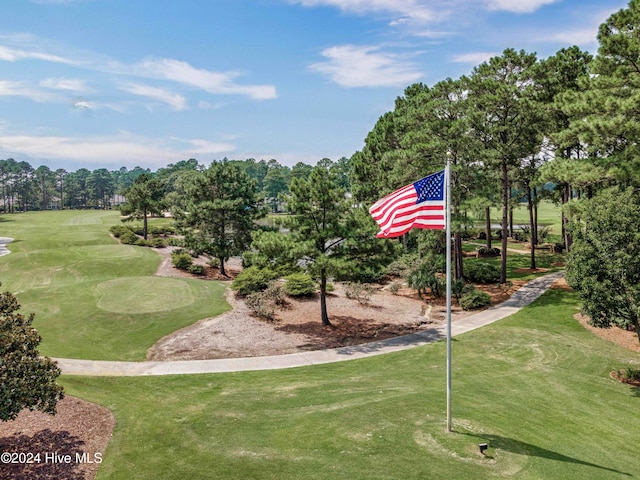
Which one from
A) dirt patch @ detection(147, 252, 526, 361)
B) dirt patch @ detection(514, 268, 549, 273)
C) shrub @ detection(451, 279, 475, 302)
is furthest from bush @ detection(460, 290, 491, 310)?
dirt patch @ detection(514, 268, 549, 273)

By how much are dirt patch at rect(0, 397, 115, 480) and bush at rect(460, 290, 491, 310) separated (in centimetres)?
2198

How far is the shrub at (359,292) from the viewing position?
96.0 ft

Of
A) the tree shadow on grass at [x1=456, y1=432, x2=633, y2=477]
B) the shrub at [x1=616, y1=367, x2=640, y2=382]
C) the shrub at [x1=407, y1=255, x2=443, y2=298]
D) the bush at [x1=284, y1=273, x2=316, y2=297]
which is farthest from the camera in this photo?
the shrub at [x1=407, y1=255, x2=443, y2=298]

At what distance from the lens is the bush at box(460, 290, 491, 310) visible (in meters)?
27.9

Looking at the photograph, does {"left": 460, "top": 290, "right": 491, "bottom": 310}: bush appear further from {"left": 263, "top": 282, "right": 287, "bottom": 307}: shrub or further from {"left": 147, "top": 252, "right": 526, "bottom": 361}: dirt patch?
{"left": 263, "top": 282, "right": 287, "bottom": 307}: shrub

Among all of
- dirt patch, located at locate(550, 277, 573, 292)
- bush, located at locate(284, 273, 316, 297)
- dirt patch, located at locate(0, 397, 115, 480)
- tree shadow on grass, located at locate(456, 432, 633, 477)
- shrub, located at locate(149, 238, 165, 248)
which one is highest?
shrub, located at locate(149, 238, 165, 248)

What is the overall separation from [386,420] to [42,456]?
8.66 metres

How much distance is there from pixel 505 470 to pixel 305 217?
1571 centimetres

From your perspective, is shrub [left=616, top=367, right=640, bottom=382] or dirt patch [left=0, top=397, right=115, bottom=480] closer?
dirt patch [left=0, top=397, right=115, bottom=480]

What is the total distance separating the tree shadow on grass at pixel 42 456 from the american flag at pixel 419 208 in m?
9.65

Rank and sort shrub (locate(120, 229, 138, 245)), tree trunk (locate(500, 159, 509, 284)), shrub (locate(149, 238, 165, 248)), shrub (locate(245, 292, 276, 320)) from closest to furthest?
shrub (locate(245, 292, 276, 320)) < tree trunk (locate(500, 159, 509, 284)) < shrub (locate(149, 238, 165, 248)) < shrub (locate(120, 229, 138, 245))

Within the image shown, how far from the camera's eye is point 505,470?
9.67m

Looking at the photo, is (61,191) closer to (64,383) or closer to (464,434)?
(64,383)

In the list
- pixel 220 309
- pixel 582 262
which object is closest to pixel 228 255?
pixel 220 309
